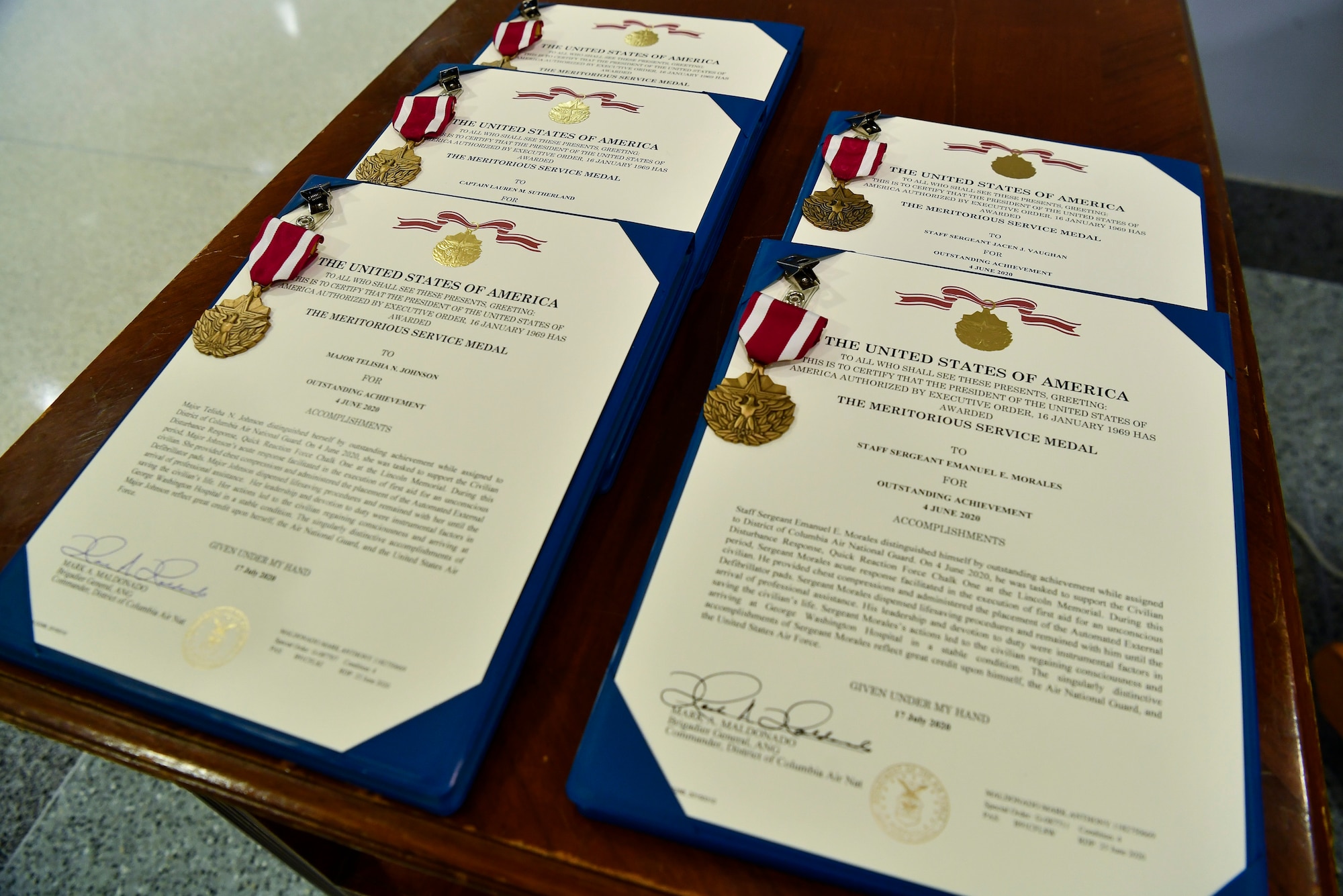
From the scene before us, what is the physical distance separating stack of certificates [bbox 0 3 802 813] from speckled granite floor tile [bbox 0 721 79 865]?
714mm

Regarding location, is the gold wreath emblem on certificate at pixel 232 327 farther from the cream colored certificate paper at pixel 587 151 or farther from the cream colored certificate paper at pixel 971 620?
the cream colored certificate paper at pixel 971 620

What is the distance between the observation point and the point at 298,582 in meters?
0.45

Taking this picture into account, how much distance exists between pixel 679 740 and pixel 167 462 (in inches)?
14.5

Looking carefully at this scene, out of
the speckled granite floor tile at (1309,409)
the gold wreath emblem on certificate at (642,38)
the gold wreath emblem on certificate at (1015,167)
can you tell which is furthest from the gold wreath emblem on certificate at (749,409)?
the speckled granite floor tile at (1309,409)

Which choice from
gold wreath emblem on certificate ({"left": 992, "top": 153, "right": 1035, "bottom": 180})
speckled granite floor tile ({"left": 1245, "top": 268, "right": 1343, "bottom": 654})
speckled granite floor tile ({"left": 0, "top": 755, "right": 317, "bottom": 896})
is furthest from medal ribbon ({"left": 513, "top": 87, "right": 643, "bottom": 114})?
speckled granite floor tile ({"left": 1245, "top": 268, "right": 1343, "bottom": 654})

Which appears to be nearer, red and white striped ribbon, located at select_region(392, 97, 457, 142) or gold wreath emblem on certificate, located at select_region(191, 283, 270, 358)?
gold wreath emblem on certificate, located at select_region(191, 283, 270, 358)

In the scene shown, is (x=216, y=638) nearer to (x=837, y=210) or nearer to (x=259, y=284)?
(x=259, y=284)

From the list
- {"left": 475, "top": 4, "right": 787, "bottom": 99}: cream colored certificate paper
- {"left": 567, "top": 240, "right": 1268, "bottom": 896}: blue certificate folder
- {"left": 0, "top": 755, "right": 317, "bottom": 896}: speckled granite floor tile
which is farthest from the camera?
{"left": 0, "top": 755, "right": 317, "bottom": 896}: speckled granite floor tile

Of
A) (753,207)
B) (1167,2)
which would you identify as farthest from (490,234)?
(1167,2)

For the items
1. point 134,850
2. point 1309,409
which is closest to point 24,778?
point 134,850

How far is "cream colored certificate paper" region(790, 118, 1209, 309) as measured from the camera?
1.91 ft

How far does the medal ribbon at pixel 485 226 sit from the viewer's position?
578mm
